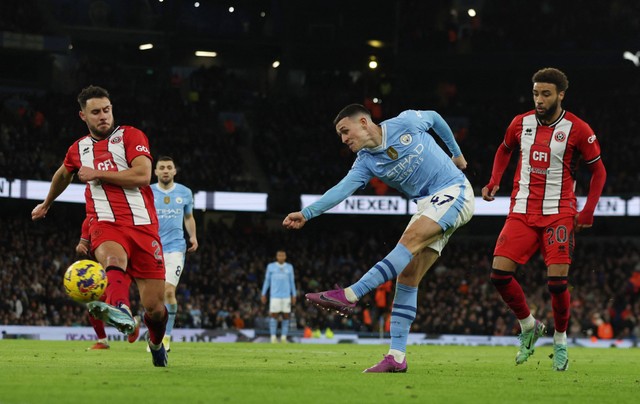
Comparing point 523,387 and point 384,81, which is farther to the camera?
point 384,81

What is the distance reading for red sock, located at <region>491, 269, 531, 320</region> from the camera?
36.1 feet

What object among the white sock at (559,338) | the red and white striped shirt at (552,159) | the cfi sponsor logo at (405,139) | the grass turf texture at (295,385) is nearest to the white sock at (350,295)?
the grass turf texture at (295,385)

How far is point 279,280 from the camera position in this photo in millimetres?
27031

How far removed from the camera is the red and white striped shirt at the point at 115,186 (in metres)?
9.88

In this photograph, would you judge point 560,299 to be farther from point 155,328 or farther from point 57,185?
point 57,185

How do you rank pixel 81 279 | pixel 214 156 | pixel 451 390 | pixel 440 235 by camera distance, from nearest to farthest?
1. pixel 451 390
2. pixel 81 279
3. pixel 440 235
4. pixel 214 156

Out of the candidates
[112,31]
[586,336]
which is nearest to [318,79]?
[112,31]

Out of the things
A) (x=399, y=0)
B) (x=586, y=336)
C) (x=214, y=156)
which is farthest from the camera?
(x=399, y=0)

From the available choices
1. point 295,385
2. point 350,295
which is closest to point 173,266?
point 350,295

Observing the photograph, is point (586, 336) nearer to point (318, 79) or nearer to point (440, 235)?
point (318, 79)

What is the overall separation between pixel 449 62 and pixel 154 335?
38.1m

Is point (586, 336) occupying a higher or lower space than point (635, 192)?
lower

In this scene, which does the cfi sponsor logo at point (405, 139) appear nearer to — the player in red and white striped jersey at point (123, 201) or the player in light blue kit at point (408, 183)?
the player in light blue kit at point (408, 183)

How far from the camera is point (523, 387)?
A: 809cm
